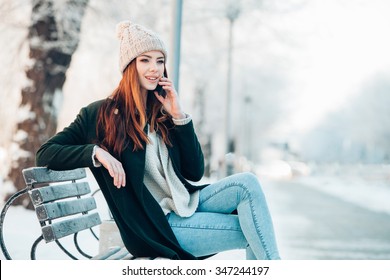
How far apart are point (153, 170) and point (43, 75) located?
4.81m

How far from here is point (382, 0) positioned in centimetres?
774

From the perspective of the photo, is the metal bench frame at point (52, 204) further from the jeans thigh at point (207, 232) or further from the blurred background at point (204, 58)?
the blurred background at point (204, 58)

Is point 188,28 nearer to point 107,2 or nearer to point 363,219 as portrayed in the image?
point 107,2

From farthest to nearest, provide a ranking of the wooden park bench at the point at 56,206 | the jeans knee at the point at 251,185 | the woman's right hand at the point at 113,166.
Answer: the wooden park bench at the point at 56,206 → the jeans knee at the point at 251,185 → the woman's right hand at the point at 113,166

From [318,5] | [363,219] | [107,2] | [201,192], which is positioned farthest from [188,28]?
[201,192]

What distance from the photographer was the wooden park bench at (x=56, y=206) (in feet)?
9.32

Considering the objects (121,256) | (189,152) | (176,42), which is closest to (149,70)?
(189,152)

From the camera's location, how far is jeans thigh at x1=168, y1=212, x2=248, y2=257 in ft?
9.12

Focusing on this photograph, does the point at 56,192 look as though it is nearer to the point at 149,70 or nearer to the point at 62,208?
the point at 62,208

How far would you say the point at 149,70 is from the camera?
112 inches

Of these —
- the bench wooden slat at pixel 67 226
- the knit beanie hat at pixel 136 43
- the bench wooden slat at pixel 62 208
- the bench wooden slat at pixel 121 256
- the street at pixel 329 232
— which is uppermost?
the knit beanie hat at pixel 136 43

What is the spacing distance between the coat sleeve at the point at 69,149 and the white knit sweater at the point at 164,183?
0.97ft

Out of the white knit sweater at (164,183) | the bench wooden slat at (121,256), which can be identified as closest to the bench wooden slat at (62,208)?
the bench wooden slat at (121,256)

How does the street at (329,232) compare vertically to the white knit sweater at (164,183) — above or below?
below
